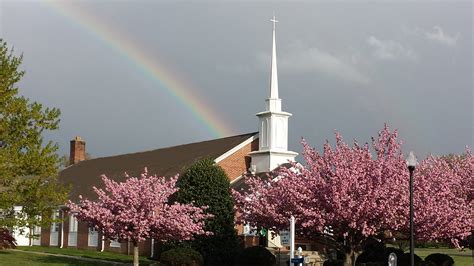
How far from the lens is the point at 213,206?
33.4 metres

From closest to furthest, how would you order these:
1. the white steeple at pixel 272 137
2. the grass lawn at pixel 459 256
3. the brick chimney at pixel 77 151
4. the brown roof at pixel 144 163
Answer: the grass lawn at pixel 459 256 < the white steeple at pixel 272 137 < the brown roof at pixel 144 163 < the brick chimney at pixel 77 151

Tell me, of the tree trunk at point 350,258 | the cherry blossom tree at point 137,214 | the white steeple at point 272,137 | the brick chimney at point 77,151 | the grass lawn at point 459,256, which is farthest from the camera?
the brick chimney at point 77,151

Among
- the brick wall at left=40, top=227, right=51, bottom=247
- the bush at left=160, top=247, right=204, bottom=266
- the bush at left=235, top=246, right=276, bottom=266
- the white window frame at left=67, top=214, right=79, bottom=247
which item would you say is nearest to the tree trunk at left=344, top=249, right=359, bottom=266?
the bush at left=235, top=246, right=276, bottom=266

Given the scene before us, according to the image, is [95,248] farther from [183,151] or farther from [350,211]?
[350,211]

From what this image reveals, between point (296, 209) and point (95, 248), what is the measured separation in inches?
1033

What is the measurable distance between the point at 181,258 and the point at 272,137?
15.6 metres

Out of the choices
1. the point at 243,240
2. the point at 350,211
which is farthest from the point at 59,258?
the point at 350,211

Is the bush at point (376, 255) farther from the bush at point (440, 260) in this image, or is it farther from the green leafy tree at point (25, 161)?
the green leafy tree at point (25, 161)

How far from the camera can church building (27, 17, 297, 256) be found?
43744 mm

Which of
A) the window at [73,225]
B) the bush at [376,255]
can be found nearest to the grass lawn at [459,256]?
the bush at [376,255]

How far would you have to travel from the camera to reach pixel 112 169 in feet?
178

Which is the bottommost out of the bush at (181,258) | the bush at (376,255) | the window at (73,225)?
the bush at (181,258)

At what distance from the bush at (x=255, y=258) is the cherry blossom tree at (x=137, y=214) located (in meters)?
2.57

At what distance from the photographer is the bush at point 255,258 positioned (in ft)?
98.6
